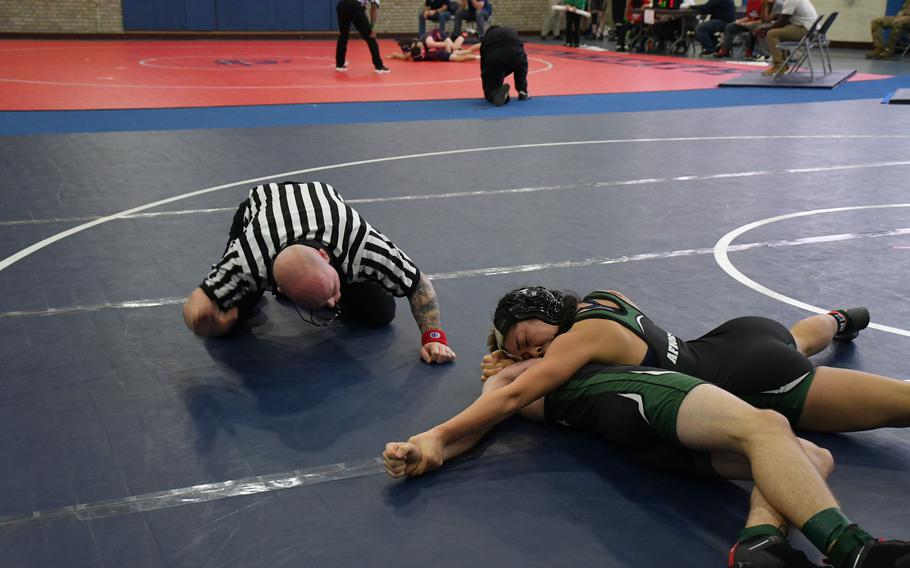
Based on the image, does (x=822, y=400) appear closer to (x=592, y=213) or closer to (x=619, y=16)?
(x=592, y=213)

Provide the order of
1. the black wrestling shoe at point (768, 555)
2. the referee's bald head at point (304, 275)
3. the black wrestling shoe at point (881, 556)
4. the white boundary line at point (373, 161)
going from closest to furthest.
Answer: the black wrestling shoe at point (881, 556) < the black wrestling shoe at point (768, 555) < the referee's bald head at point (304, 275) < the white boundary line at point (373, 161)

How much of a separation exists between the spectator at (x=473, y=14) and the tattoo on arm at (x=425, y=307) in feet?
48.7

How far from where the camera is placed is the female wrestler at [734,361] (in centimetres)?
309

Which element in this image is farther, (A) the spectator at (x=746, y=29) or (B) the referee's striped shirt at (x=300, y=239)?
(A) the spectator at (x=746, y=29)

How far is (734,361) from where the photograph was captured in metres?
3.20

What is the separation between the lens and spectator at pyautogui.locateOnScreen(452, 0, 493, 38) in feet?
59.0

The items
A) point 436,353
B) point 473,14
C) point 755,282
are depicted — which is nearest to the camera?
point 436,353

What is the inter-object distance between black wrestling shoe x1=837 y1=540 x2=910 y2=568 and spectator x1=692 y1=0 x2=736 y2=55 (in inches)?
689

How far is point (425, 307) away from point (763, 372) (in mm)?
1449

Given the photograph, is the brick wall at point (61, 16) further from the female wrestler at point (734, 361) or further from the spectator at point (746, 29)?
the female wrestler at point (734, 361)

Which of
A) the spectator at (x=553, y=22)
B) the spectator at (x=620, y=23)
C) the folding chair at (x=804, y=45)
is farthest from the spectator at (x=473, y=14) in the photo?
the folding chair at (x=804, y=45)

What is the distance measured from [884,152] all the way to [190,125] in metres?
6.70

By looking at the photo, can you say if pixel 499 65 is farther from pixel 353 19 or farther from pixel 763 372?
pixel 763 372

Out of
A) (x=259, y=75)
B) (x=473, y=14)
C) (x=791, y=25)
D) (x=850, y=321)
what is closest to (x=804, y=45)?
(x=791, y=25)
